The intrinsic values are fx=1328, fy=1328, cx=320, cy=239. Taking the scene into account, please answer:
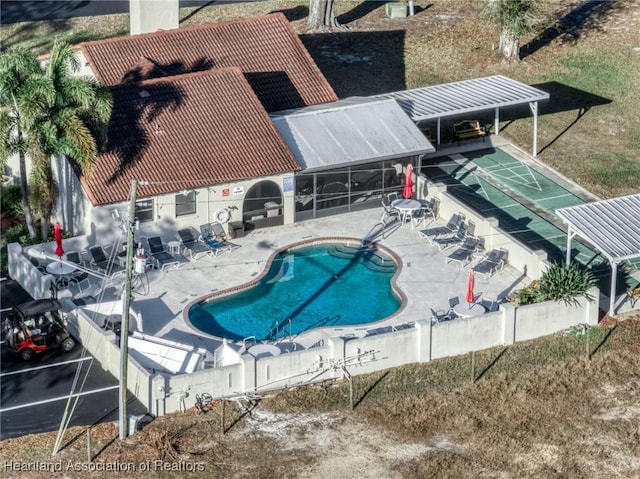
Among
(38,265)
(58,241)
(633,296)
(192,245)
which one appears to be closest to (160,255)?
(192,245)

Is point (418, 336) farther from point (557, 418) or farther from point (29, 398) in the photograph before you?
point (29, 398)

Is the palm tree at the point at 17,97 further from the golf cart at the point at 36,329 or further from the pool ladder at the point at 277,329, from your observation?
the pool ladder at the point at 277,329

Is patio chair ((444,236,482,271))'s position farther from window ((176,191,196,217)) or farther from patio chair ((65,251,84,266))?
patio chair ((65,251,84,266))

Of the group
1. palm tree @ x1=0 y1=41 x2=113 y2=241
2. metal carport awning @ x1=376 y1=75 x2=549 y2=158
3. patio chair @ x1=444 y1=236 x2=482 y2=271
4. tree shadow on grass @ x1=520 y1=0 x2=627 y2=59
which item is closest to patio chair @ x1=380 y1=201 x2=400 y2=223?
patio chair @ x1=444 y1=236 x2=482 y2=271

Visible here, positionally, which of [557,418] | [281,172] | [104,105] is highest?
[104,105]

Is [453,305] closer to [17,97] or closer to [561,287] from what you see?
[561,287]

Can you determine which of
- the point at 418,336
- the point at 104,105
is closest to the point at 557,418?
the point at 418,336
